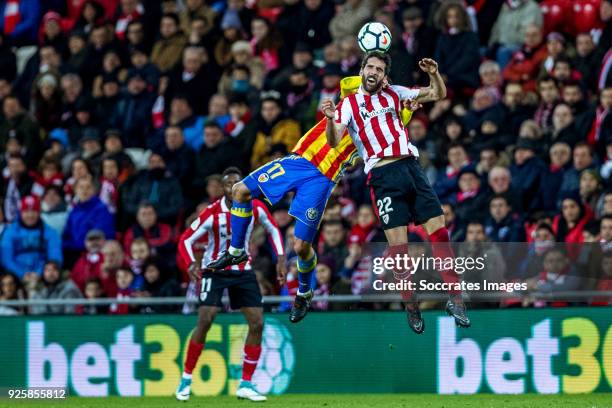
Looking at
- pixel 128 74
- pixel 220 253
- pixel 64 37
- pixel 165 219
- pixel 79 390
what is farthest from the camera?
pixel 64 37

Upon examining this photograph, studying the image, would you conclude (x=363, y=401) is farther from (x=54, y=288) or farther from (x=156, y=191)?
(x=156, y=191)

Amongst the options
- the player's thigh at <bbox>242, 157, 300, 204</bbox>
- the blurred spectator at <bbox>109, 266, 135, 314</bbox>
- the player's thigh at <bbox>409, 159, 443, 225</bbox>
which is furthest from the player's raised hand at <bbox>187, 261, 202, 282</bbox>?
the player's thigh at <bbox>409, 159, 443, 225</bbox>

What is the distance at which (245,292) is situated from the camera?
1802 centimetres

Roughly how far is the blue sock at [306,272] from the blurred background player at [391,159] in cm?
119

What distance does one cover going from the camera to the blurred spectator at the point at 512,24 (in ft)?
71.3

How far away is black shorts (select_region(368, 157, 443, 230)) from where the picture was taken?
1488cm

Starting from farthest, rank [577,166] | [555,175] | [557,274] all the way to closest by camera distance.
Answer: [555,175], [577,166], [557,274]

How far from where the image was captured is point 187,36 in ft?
80.9

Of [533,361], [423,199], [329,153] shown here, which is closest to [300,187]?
[329,153]

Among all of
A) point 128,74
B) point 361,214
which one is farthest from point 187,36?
point 361,214

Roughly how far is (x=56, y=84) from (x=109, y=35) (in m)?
1.22

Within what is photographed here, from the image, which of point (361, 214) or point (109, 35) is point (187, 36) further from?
point (361, 214)

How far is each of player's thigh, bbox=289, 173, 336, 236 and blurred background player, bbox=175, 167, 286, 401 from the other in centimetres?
Answer: 211

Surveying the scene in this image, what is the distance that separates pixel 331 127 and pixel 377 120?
1.64 ft
